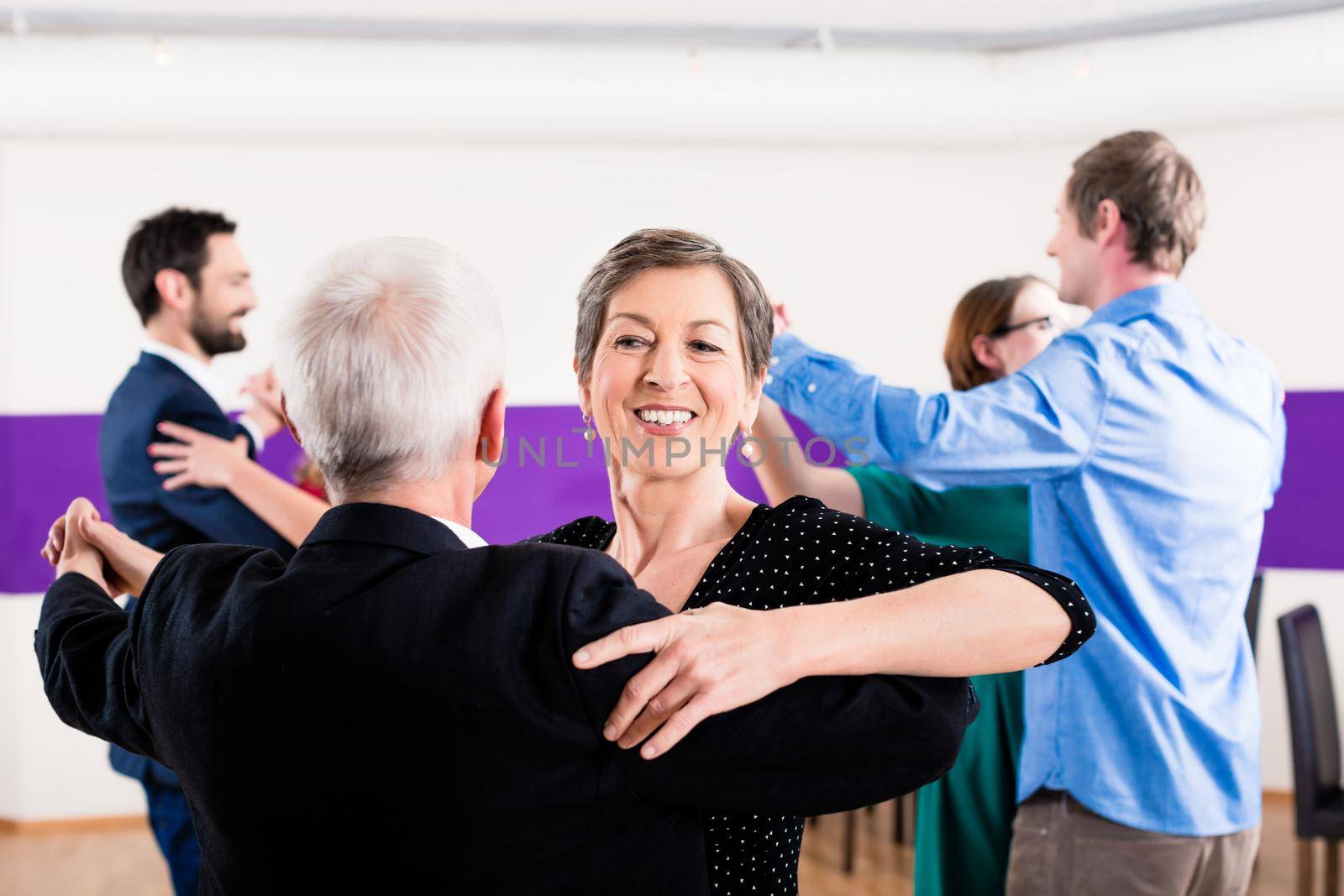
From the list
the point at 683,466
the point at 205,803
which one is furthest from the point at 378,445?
the point at 683,466

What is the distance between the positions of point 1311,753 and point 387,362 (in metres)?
→ 3.50

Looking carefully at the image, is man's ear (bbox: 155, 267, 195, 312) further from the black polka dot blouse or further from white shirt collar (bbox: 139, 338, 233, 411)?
the black polka dot blouse

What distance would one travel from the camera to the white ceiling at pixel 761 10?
4672 mm

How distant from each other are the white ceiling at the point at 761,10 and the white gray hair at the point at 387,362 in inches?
153

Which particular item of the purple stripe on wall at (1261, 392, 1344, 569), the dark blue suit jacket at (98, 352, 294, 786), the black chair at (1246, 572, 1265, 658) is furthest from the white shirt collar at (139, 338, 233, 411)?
the purple stripe on wall at (1261, 392, 1344, 569)

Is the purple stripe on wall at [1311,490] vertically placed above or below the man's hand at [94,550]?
below

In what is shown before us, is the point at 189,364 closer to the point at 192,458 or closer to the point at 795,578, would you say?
the point at 192,458

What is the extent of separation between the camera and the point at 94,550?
161 cm

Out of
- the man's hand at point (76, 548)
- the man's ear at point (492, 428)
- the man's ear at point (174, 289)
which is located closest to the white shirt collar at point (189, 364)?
the man's ear at point (174, 289)

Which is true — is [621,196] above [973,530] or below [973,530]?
above

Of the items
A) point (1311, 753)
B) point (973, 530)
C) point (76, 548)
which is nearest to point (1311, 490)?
point (1311, 753)

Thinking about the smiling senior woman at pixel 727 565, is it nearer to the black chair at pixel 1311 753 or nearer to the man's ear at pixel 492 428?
the man's ear at pixel 492 428

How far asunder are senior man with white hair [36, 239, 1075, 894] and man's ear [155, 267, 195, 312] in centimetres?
266

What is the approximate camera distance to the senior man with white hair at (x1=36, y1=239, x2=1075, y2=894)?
1.02 metres
